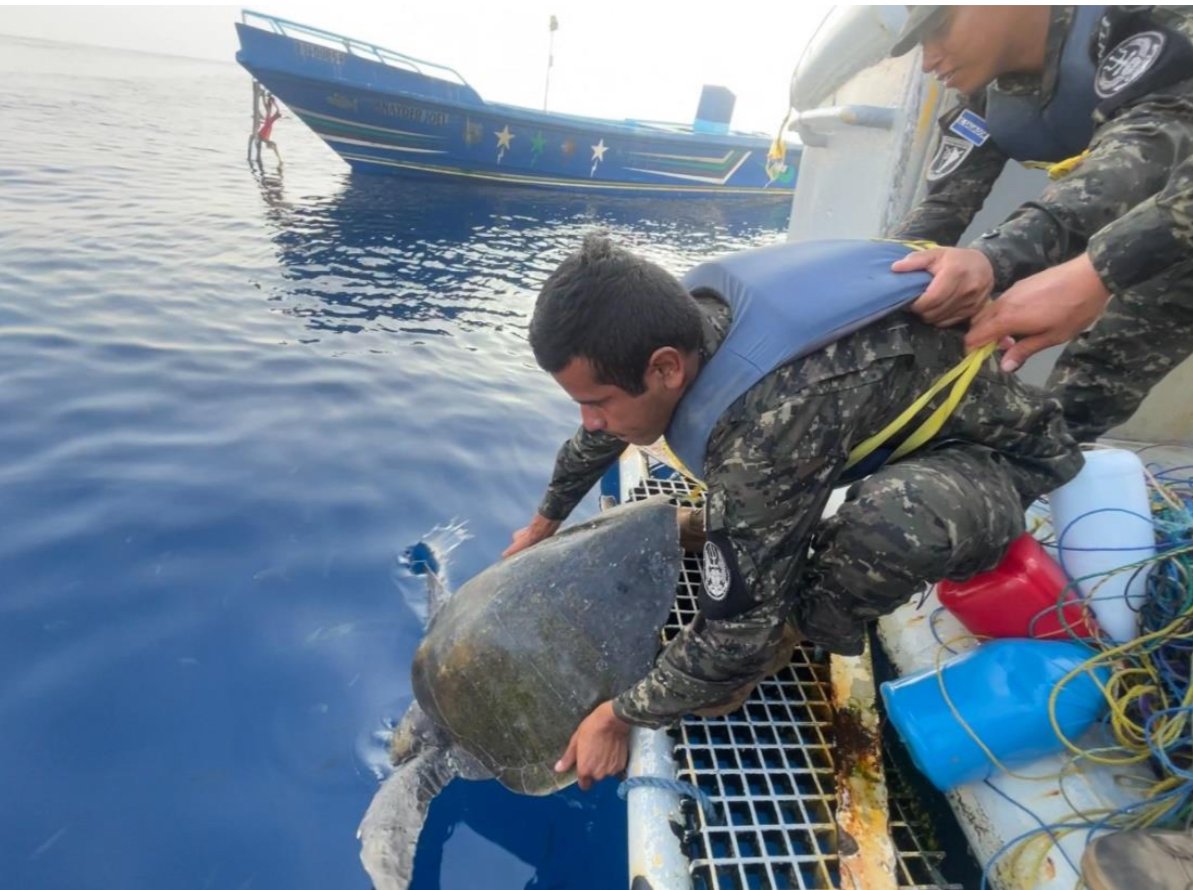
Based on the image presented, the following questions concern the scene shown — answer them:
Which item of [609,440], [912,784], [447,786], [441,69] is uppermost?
[441,69]

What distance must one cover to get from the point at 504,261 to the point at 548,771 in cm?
851

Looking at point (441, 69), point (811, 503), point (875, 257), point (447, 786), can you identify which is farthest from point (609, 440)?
point (441, 69)

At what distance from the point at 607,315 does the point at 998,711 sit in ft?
5.07

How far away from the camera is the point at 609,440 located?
8.86 feet

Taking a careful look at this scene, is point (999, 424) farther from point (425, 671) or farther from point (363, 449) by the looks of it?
point (363, 449)

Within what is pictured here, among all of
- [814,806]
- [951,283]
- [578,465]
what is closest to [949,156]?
[951,283]

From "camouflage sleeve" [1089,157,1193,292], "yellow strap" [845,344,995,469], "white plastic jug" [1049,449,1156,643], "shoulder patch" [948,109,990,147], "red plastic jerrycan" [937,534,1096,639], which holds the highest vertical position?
"shoulder patch" [948,109,990,147]

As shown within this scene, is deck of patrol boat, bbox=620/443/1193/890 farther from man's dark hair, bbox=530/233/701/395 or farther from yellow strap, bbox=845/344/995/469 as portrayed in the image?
man's dark hair, bbox=530/233/701/395

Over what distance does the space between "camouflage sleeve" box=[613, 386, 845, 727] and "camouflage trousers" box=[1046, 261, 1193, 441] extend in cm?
138

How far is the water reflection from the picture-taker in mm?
7348

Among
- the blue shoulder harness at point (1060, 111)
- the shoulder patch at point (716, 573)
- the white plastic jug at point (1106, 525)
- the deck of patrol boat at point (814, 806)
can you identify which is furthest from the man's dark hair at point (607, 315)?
the blue shoulder harness at point (1060, 111)

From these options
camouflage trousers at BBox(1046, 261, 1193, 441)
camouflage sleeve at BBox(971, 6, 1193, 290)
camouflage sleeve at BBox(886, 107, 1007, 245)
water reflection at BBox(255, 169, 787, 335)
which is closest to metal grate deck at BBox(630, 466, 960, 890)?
camouflage trousers at BBox(1046, 261, 1193, 441)

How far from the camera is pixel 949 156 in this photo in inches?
114

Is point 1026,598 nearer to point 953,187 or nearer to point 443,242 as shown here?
point 953,187
